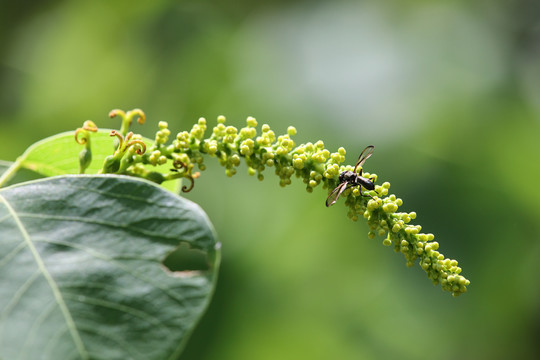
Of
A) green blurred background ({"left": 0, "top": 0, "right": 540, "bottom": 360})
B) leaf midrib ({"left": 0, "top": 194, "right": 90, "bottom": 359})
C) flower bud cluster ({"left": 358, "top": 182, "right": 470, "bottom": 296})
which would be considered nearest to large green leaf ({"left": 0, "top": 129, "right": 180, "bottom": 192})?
leaf midrib ({"left": 0, "top": 194, "right": 90, "bottom": 359})

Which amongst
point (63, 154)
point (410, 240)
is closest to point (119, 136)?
Result: point (63, 154)

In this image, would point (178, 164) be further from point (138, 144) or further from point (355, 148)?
point (355, 148)

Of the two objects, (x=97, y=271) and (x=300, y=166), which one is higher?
(x=300, y=166)

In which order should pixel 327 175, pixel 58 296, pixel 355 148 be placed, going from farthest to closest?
pixel 355 148
pixel 327 175
pixel 58 296

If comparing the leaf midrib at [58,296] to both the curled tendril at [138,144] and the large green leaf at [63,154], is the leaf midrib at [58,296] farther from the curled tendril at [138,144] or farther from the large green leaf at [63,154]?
the large green leaf at [63,154]

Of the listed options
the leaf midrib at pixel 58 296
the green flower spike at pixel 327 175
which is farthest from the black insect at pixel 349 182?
the leaf midrib at pixel 58 296

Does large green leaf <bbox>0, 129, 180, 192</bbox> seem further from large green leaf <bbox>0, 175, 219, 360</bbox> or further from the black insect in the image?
the black insect

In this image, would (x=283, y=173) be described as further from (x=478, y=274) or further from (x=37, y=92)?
(x=37, y=92)
